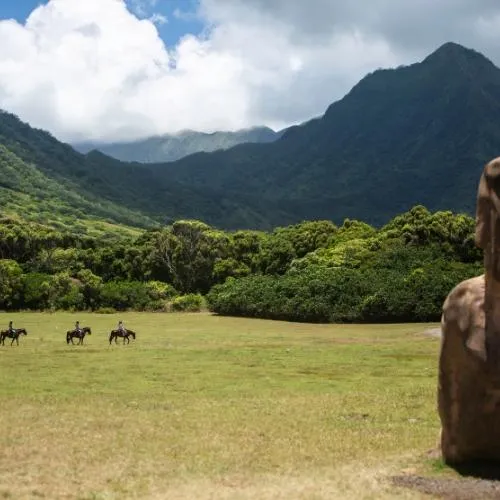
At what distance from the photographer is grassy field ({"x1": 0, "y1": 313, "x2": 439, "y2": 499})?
1389 cm

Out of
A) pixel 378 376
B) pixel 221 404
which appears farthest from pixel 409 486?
pixel 378 376

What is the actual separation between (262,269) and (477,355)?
232 feet

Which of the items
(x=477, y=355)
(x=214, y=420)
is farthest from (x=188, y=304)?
(x=477, y=355)

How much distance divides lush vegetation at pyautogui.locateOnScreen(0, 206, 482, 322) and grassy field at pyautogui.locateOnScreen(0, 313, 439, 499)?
21.6m

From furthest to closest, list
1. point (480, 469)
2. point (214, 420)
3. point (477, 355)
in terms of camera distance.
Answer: point (214, 420), point (480, 469), point (477, 355)

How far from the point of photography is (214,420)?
19719 millimetres

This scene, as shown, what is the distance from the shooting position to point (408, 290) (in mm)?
58281

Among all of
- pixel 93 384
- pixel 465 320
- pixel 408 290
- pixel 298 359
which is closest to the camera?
pixel 465 320

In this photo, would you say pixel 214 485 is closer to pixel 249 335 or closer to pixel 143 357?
pixel 143 357

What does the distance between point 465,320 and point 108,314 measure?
2360 inches

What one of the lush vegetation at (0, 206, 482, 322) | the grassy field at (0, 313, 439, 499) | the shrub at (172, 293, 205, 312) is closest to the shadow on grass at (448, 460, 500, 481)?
the grassy field at (0, 313, 439, 499)

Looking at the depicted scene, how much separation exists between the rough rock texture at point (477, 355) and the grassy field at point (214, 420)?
1.42m

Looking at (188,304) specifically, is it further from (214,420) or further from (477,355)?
(477,355)

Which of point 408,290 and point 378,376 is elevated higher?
point 408,290
